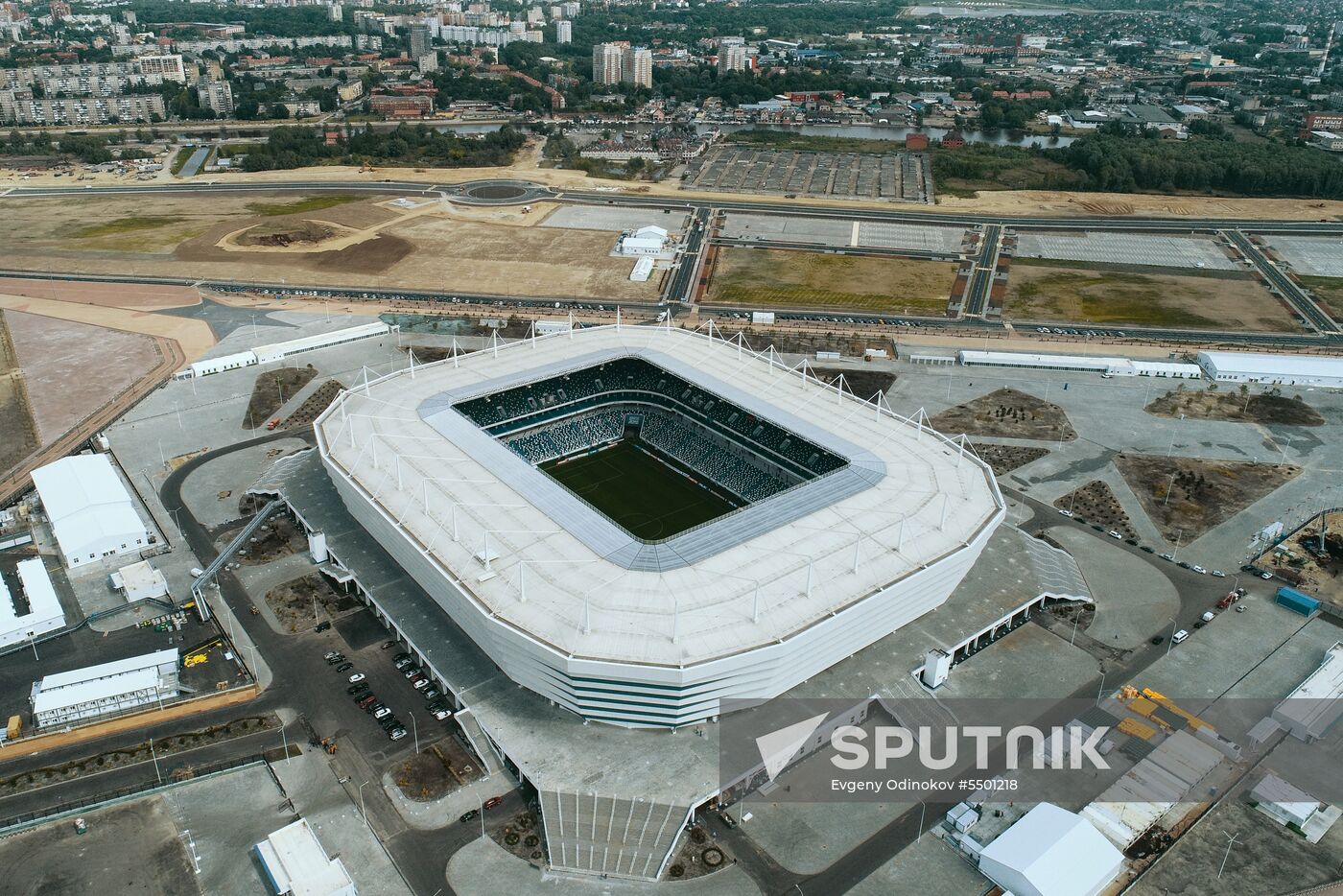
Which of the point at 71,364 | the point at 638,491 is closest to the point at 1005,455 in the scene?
the point at 638,491

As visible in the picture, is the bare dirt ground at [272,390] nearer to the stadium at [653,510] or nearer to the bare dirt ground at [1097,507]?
the stadium at [653,510]

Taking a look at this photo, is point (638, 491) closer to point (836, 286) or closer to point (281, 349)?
point (281, 349)

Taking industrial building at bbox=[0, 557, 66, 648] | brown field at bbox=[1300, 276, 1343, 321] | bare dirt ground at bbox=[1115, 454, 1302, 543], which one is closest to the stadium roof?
bare dirt ground at bbox=[1115, 454, 1302, 543]

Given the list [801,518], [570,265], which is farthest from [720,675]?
[570,265]

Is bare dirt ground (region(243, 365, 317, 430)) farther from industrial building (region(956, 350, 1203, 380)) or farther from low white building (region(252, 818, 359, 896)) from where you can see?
industrial building (region(956, 350, 1203, 380))

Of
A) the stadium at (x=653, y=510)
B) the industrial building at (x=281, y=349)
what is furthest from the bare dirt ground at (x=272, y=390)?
the stadium at (x=653, y=510)

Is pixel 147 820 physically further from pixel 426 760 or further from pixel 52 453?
pixel 52 453

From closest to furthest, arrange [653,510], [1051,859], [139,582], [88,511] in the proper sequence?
[1051,859]
[139,582]
[88,511]
[653,510]
